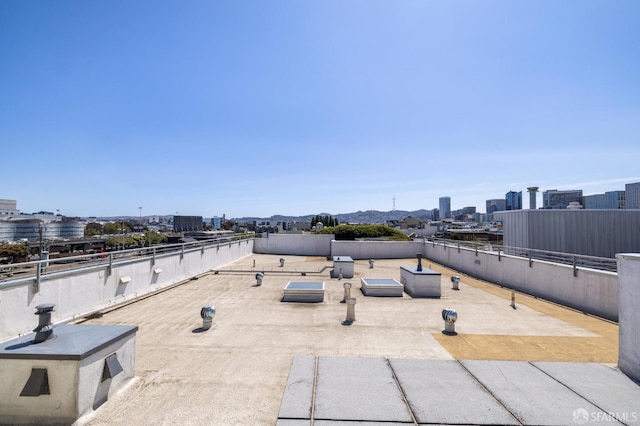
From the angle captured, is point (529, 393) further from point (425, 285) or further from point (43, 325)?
point (425, 285)

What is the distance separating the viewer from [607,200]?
6988cm

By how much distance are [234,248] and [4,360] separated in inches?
803

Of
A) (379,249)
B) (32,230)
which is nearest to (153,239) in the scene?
(32,230)

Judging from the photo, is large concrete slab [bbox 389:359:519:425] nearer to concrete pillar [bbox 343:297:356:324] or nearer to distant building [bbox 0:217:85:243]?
concrete pillar [bbox 343:297:356:324]

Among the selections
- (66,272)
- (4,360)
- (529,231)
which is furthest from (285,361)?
(529,231)

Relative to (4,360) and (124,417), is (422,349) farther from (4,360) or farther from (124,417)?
(4,360)

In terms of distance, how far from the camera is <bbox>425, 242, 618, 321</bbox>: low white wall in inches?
346

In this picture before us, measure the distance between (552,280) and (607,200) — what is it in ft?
277

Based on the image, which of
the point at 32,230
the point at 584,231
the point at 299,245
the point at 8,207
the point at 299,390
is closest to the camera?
the point at 299,390

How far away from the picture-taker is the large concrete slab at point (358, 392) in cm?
383

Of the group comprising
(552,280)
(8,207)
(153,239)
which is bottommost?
(153,239)

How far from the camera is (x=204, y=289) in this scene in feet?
42.1

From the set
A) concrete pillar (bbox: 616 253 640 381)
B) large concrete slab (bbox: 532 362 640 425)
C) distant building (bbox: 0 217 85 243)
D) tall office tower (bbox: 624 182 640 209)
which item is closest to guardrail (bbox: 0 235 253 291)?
large concrete slab (bbox: 532 362 640 425)

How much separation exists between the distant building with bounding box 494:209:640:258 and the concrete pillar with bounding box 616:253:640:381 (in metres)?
14.0
